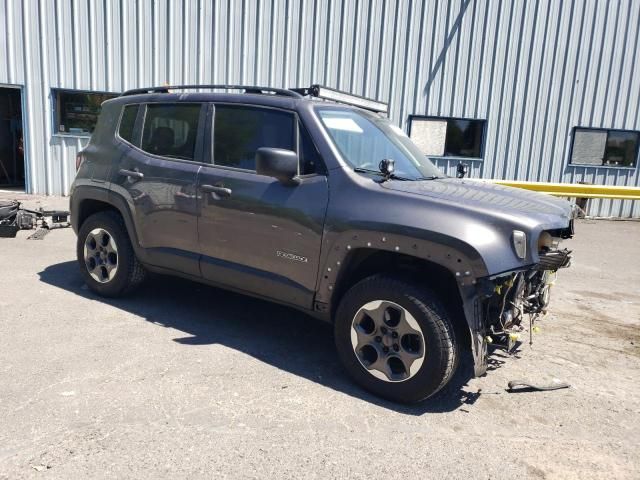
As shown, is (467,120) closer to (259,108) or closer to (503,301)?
(259,108)

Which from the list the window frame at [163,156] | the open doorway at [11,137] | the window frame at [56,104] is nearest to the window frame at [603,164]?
the window frame at [56,104]

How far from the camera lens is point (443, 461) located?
8.71ft

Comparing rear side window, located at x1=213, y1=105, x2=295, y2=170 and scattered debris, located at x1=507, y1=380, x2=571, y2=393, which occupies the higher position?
rear side window, located at x1=213, y1=105, x2=295, y2=170

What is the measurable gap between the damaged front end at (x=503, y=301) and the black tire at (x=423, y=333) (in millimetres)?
157

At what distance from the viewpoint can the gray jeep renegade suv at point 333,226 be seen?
3.01 meters

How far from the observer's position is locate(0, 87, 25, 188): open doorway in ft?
45.1

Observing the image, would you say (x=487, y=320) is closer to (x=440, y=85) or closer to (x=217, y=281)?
(x=217, y=281)

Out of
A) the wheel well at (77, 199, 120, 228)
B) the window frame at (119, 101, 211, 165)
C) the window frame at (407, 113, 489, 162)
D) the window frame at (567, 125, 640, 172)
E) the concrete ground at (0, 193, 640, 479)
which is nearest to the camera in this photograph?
the concrete ground at (0, 193, 640, 479)

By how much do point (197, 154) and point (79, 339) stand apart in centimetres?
173

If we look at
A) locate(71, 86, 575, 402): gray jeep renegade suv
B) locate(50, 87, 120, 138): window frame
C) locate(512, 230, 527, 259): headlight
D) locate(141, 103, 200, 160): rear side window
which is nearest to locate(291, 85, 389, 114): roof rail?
locate(71, 86, 575, 402): gray jeep renegade suv

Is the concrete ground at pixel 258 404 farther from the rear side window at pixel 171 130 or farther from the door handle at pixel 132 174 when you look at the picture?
the rear side window at pixel 171 130

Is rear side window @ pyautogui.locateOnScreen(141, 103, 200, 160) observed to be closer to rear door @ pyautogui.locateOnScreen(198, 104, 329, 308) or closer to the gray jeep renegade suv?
the gray jeep renegade suv

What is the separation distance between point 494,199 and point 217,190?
6.68 ft

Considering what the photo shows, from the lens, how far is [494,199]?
333 cm
